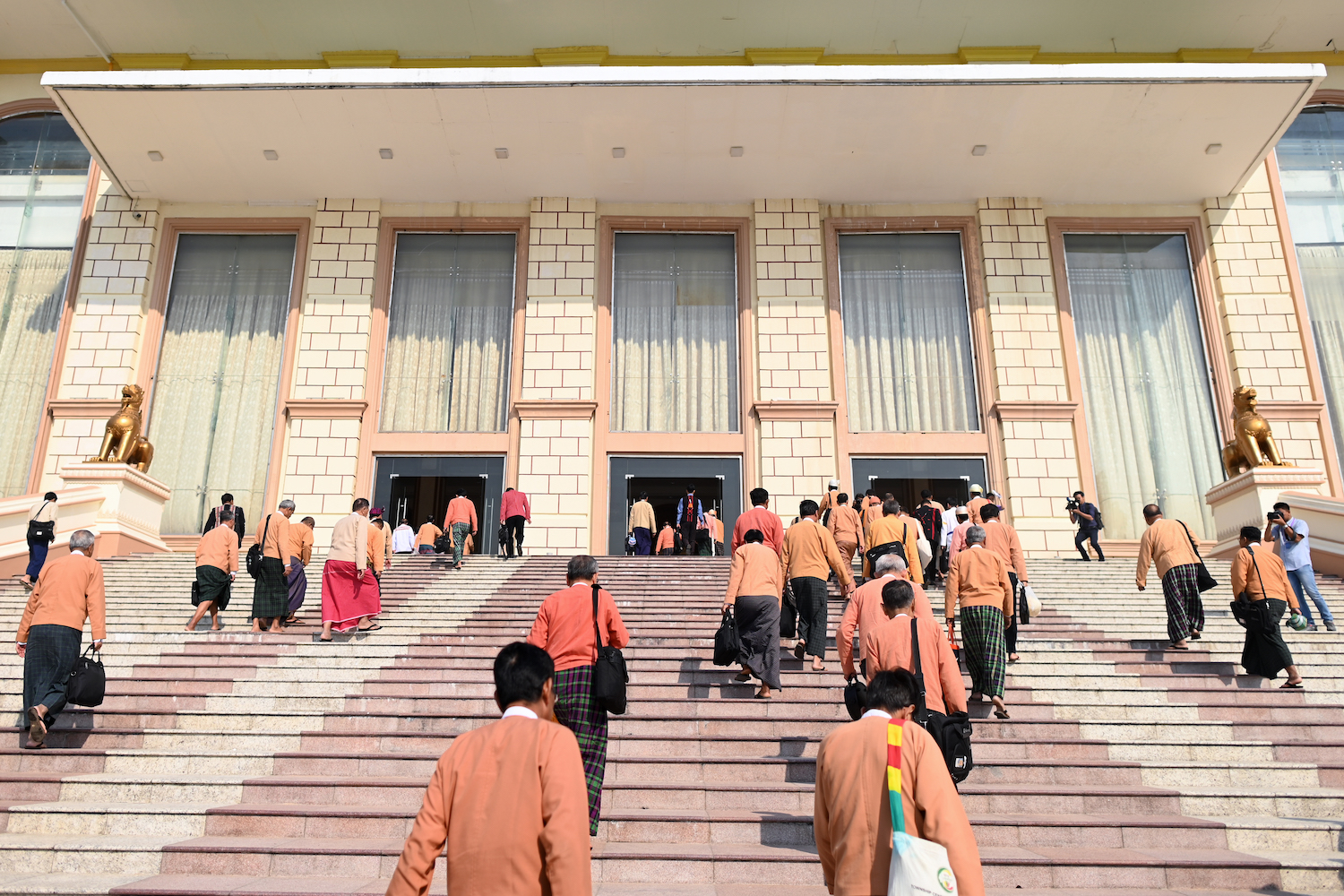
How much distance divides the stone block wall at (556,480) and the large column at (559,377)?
0.02 m

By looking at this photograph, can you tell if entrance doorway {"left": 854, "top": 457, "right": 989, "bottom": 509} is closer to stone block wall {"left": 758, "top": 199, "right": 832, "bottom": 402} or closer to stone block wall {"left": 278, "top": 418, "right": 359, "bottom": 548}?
stone block wall {"left": 758, "top": 199, "right": 832, "bottom": 402}

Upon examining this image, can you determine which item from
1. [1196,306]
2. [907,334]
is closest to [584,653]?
[907,334]

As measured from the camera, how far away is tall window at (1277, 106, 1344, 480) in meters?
17.2

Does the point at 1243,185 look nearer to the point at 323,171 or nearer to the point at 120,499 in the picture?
the point at 323,171

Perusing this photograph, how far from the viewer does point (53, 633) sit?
6.20 meters


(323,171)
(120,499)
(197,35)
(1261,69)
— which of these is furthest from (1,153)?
(1261,69)

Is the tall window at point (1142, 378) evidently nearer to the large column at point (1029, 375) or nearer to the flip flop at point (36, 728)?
the large column at point (1029, 375)

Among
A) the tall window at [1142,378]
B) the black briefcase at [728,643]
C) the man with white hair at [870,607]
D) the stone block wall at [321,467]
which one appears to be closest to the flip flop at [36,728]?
the black briefcase at [728,643]

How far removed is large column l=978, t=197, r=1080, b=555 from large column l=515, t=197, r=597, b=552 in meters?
7.41

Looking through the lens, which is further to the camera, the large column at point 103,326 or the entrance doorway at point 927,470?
the entrance doorway at point 927,470

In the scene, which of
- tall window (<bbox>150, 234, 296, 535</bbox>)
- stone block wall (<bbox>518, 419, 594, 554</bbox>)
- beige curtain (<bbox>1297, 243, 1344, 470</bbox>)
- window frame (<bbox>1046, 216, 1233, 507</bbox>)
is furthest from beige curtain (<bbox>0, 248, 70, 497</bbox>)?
beige curtain (<bbox>1297, 243, 1344, 470</bbox>)

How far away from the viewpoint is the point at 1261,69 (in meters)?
15.2

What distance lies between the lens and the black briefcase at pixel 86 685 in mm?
6184

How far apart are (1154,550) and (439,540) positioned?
969 centimetres
